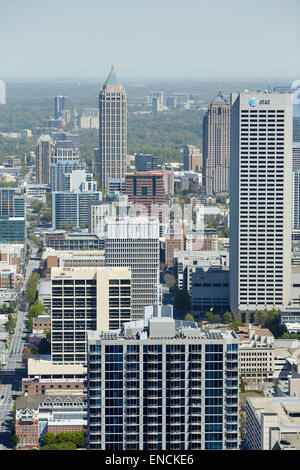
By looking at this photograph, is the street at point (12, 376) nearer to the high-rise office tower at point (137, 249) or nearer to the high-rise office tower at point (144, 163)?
the high-rise office tower at point (137, 249)

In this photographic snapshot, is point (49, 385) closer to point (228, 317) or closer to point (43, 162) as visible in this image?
point (228, 317)

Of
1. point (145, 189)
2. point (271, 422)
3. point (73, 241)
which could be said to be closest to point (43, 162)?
point (145, 189)

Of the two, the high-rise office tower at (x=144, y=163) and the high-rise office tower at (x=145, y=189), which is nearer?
the high-rise office tower at (x=145, y=189)

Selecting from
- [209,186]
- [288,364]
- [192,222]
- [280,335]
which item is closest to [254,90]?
[280,335]

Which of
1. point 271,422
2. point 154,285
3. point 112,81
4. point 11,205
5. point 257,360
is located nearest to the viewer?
point 154,285

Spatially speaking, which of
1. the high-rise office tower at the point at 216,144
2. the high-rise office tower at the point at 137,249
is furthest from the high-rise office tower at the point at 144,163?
the high-rise office tower at the point at 137,249
